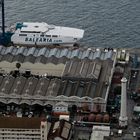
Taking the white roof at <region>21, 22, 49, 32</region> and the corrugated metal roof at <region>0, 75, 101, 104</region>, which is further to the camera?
the white roof at <region>21, 22, 49, 32</region>

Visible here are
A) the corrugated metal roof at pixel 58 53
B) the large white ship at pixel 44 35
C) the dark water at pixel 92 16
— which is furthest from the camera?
the dark water at pixel 92 16

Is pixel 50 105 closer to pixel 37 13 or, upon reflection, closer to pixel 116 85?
pixel 116 85

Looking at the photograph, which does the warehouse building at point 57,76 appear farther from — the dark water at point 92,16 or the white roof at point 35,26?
the dark water at point 92,16

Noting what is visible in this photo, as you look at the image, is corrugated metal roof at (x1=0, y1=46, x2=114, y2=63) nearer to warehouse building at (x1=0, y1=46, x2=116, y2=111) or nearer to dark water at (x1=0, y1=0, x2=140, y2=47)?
warehouse building at (x1=0, y1=46, x2=116, y2=111)

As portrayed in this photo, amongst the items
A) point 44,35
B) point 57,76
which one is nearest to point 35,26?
point 44,35

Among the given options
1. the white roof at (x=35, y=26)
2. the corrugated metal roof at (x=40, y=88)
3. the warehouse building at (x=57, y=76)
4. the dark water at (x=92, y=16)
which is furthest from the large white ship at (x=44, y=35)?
the corrugated metal roof at (x=40, y=88)

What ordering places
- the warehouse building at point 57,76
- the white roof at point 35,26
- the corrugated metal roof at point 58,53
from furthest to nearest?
the white roof at point 35,26 < the corrugated metal roof at point 58,53 < the warehouse building at point 57,76

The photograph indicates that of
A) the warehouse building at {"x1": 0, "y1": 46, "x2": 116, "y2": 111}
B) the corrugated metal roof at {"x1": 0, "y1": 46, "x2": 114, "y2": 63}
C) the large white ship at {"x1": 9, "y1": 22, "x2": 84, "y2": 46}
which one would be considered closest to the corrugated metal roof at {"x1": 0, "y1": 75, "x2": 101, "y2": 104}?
the warehouse building at {"x1": 0, "y1": 46, "x2": 116, "y2": 111}
